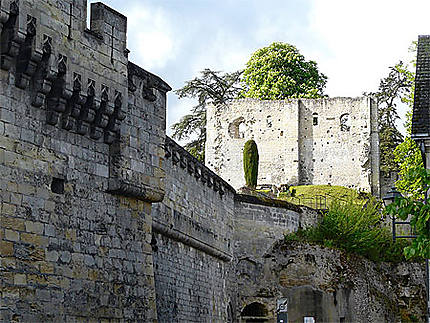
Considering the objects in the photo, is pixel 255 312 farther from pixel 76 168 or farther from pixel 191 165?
pixel 76 168

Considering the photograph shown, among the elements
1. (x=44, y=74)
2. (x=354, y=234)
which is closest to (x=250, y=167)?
(x=354, y=234)

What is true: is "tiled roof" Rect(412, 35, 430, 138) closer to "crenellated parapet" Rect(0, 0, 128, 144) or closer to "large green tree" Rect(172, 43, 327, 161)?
"crenellated parapet" Rect(0, 0, 128, 144)

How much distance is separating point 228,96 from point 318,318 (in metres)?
38.9

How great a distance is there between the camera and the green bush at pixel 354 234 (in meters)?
30.1

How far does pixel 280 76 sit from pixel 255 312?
29.4 metres

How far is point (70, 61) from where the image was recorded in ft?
35.6

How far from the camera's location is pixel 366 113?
48625mm

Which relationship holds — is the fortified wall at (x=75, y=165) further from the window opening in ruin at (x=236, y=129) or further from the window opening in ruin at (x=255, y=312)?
the window opening in ruin at (x=236, y=129)

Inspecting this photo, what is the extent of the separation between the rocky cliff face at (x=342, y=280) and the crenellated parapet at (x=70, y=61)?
15.3m

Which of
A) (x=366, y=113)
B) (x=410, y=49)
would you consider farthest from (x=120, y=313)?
(x=366, y=113)

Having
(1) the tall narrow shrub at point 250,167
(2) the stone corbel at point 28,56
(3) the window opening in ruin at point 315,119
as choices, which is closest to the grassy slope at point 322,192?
(1) the tall narrow shrub at point 250,167

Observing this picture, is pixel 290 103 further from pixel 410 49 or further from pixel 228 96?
pixel 410 49

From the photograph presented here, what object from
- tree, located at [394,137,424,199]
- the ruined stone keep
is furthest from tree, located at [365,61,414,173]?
the ruined stone keep

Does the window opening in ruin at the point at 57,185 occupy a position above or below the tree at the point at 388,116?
below
